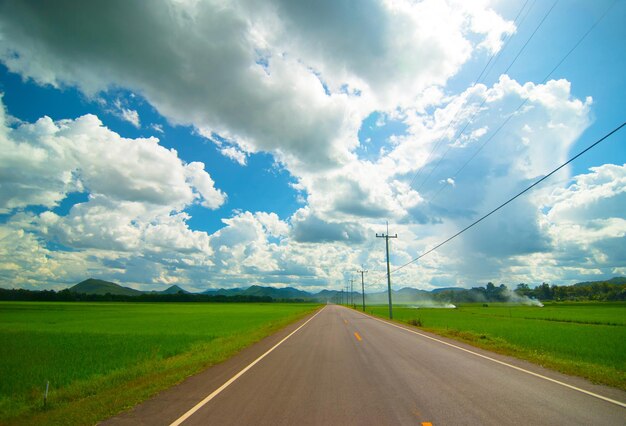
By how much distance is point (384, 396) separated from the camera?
6.59 metres

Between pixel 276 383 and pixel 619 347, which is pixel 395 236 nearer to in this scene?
pixel 619 347

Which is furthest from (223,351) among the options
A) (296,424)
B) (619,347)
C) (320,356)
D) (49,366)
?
(619,347)

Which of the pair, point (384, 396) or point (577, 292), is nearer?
point (384, 396)

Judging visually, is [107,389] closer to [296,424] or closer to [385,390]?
[296,424]

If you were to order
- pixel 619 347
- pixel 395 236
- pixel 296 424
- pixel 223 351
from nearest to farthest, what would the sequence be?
pixel 296 424 → pixel 223 351 → pixel 619 347 → pixel 395 236

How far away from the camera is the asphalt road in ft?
17.7

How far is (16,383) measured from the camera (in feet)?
29.8

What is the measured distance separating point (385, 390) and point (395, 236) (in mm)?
37461

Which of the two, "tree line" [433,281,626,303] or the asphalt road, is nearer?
the asphalt road

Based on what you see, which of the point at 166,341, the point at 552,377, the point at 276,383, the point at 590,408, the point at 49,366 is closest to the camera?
the point at 590,408

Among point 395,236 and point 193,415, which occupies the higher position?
point 395,236

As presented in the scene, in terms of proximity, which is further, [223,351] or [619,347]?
[619,347]

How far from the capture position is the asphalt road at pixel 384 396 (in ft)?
17.7

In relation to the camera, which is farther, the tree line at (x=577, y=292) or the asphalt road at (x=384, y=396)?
the tree line at (x=577, y=292)
